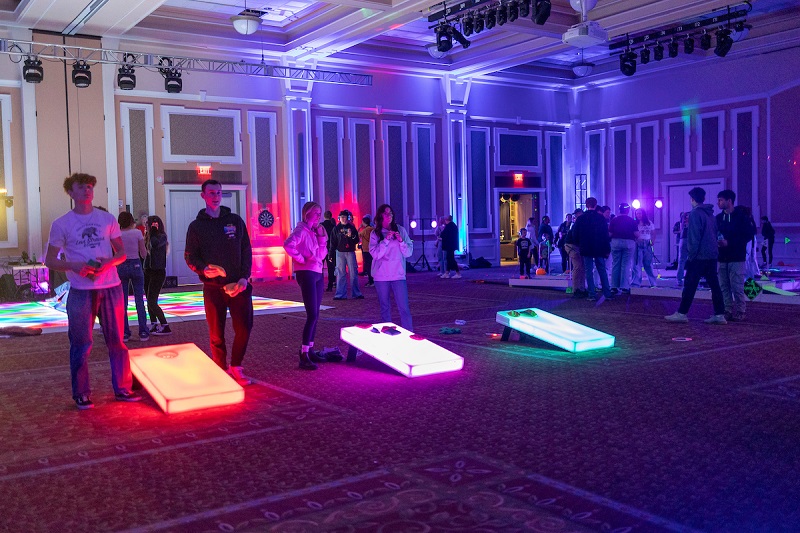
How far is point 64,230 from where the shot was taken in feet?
19.5

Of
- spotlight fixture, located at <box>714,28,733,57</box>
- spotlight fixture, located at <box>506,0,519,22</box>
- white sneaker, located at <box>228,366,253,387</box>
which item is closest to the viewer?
white sneaker, located at <box>228,366,253,387</box>

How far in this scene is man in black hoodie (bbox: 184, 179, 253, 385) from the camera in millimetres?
6574

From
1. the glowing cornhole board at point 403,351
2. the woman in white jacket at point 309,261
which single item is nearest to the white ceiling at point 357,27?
the woman in white jacket at point 309,261

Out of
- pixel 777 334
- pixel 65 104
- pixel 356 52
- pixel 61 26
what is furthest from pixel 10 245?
pixel 777 334

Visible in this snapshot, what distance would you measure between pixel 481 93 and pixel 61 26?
40.0 feet

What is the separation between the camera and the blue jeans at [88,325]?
19.4 ft

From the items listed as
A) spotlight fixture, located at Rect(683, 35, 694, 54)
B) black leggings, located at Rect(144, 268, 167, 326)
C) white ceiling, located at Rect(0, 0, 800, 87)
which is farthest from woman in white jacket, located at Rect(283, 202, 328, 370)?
spotlight fixture, located at Rect(683, 35, 694, 54)

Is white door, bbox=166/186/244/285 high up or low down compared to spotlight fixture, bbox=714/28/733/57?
down

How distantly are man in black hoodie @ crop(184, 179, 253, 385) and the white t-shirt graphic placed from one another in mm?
704

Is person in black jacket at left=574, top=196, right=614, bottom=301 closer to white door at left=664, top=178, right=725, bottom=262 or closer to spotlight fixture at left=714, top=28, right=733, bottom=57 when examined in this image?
spotlight fixture at left=714, top=28, right=733, bottom=57

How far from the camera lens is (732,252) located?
33.8 feet

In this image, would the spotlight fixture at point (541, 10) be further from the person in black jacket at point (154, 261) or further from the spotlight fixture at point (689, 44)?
the person in black jacket at point (154, 261)

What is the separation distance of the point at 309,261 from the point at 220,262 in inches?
43.2

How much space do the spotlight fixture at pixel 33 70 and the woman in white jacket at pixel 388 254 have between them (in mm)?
9703
